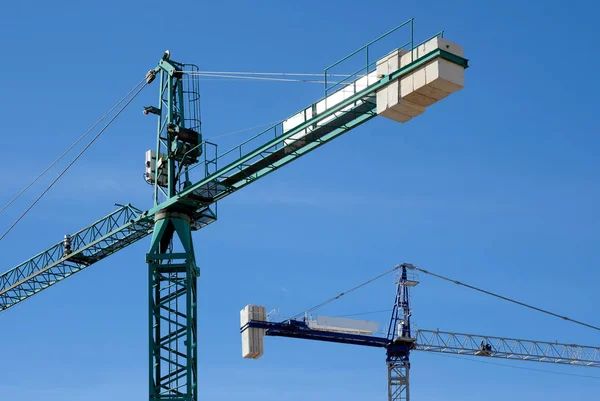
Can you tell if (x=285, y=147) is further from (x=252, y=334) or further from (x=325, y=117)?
(x=252, y=334)

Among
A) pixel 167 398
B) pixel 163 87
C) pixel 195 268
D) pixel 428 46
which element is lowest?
pixel 167 398

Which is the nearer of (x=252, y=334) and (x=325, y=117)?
→ (x=325, y=117)

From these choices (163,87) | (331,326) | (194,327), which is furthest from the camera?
(331,326)

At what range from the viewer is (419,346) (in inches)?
5039

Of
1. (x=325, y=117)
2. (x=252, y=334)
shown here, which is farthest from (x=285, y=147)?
(x=252, y=334)

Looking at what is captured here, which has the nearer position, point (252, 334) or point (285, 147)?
point (285, 147)

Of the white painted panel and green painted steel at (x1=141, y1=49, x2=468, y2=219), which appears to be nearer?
green painted steel at (x1=141, y1=49, x2=468, y2=219)

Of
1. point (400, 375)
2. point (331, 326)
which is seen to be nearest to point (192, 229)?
point (331, 326)

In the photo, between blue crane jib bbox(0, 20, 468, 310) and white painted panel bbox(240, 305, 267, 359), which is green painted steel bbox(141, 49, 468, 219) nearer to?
blue crane jib bbox(0, 20, 468, 310)

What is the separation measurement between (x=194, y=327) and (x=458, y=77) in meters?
20.6

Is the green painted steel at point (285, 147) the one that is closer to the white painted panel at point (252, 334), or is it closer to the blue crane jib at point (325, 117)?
the blue crane jib at point (325, 117)

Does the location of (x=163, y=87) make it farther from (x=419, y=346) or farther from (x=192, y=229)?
(x=419, y=346)

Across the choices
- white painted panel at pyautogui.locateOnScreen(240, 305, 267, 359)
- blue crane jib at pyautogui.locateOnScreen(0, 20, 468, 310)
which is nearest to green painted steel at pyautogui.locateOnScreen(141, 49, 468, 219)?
blue crane jib at pyautogui.locateOnScreen(0, 20, 468, 310)

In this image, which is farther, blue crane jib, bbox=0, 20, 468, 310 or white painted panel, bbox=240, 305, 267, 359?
white painted panel, bbox=240, 305, 267, 359
